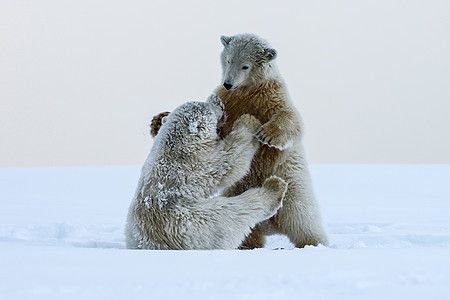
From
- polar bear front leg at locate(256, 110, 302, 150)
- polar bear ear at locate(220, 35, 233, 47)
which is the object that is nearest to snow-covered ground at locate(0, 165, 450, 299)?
polar bear front leg at locate(256, 110, 302, 150)

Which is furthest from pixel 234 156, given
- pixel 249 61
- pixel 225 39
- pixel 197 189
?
pixel 225 39

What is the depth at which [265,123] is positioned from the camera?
4.62 meters

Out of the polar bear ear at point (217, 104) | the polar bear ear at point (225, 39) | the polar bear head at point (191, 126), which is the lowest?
the polar bear head at point (191, 126)

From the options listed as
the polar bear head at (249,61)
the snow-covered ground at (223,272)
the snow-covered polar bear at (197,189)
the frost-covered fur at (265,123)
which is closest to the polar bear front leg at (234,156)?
the snow-covered polar bear at (197,189)

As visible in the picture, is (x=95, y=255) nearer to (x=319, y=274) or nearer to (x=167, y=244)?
(x=167, y=244)

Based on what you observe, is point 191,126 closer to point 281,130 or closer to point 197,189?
point 197,189

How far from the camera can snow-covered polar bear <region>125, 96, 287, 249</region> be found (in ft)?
13.4

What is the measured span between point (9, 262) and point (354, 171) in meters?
15.4

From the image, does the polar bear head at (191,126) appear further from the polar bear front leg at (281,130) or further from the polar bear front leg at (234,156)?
the polar bear front leg at (281,130)

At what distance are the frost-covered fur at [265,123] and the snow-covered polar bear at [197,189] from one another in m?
0.31

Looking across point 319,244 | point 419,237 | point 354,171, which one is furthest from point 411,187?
point 319,244

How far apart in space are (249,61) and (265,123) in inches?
20.4

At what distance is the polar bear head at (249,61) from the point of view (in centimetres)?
469

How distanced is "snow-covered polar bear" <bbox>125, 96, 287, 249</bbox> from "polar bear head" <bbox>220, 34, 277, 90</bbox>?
0.41m
